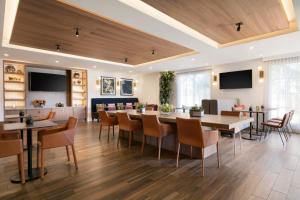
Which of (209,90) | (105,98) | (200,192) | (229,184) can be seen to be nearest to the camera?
(200,192)

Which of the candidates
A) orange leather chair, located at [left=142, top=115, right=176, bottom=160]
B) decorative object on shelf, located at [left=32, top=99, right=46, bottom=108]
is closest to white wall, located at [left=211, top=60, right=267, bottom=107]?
orange leather chair, located at [left=142, top=115, right=176, bottom=160]

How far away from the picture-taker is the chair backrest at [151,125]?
3.29m

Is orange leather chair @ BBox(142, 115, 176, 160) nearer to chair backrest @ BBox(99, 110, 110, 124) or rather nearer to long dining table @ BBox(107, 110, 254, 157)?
long dining table @ BBox(107, 110, 254, 157)

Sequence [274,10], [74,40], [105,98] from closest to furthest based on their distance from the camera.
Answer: [274,10] → [74,40] → [105,98]

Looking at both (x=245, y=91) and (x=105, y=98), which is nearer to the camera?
(x=245, y=91)

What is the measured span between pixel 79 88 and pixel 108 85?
59.8 inches

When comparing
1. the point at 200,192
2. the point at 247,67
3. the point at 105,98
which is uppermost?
the point at 247,67

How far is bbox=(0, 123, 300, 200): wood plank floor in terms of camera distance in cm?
215

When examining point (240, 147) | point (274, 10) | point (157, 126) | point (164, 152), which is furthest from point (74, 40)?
point (240, 147)

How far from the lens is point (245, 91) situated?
663 centimetres

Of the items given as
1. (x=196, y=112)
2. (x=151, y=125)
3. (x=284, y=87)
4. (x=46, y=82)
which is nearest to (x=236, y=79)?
(x=284, y=87)

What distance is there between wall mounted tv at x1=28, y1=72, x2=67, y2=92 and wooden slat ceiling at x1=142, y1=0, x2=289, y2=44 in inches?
260

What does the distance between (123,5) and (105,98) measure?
7151mm

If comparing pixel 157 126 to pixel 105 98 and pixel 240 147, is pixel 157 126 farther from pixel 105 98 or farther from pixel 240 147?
pixel 105 98
